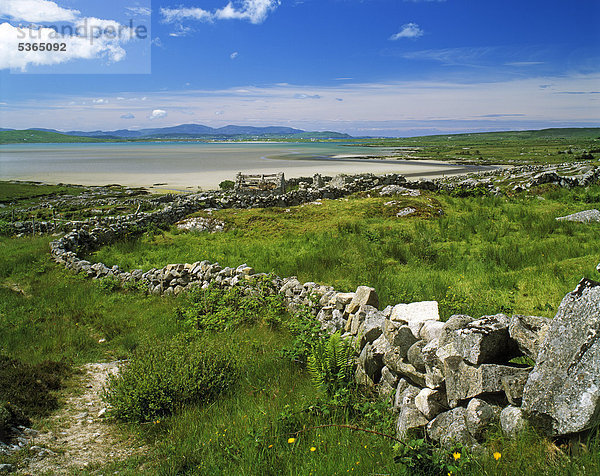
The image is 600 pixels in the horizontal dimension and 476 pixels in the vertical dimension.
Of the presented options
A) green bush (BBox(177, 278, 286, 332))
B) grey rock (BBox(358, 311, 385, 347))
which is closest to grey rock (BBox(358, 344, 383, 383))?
grey rock (BBox(358, 311, 385, 347))

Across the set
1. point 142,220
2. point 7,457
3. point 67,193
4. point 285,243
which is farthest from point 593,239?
point 67,193

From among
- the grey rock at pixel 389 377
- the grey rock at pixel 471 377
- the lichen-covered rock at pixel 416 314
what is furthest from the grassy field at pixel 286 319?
the lichen-covered rock at pixel 416 314

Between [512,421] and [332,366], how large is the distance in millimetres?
2638

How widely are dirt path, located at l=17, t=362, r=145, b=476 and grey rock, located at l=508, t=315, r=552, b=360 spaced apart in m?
5.04

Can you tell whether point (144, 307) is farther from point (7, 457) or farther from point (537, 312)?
point (537, 312)

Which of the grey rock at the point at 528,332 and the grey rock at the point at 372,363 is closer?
the grey rock at the point at 528,332

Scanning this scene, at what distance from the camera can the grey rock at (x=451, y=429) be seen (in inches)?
156

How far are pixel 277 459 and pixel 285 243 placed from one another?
11.5m

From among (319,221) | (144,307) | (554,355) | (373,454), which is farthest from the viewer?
(319,221)

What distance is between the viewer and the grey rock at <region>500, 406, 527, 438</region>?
3783 millimetres

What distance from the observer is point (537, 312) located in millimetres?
7434

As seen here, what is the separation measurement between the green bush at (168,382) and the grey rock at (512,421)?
414 cm

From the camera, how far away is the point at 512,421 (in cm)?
385

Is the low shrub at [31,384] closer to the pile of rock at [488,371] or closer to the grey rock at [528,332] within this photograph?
the pile of rock at [488,371]
